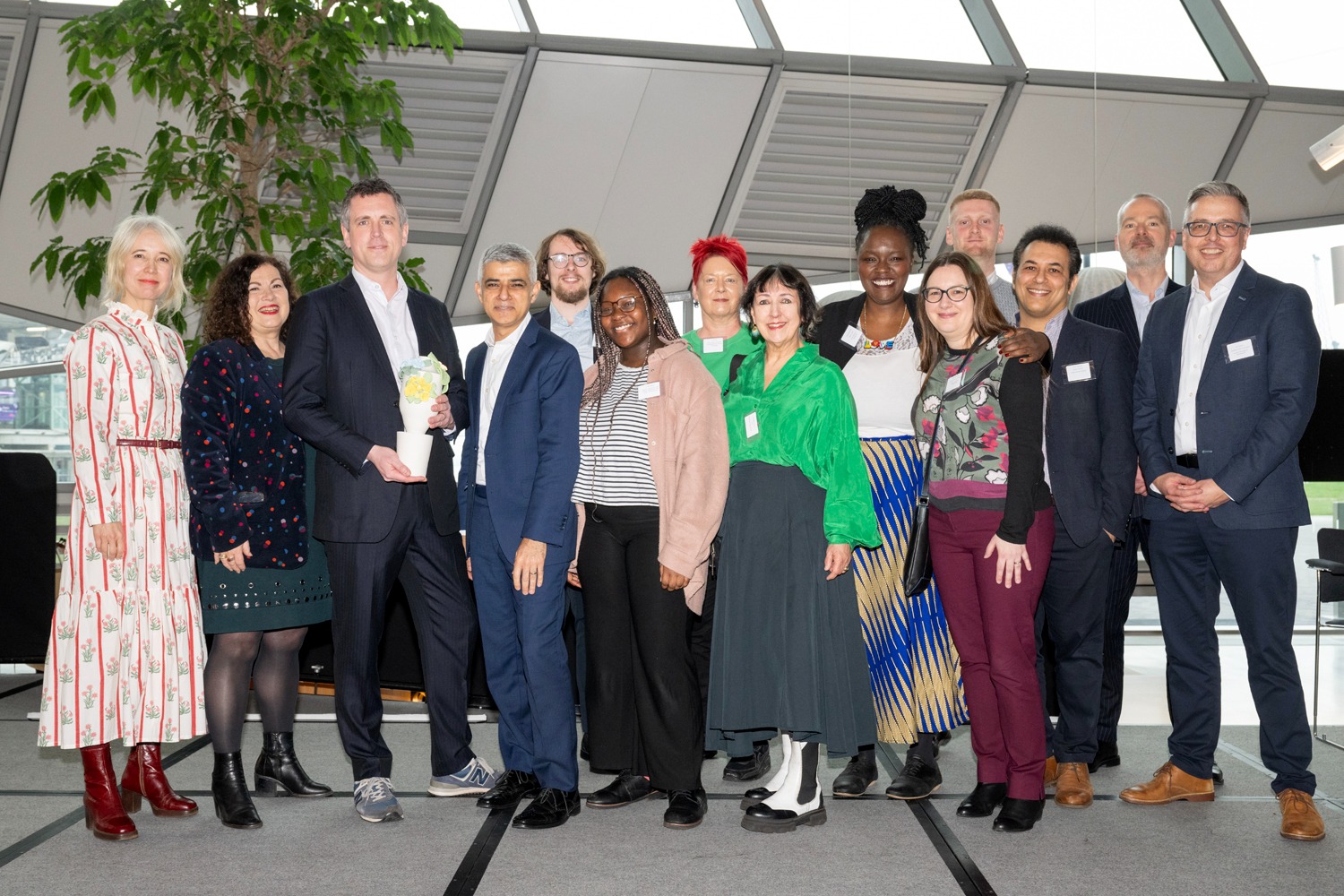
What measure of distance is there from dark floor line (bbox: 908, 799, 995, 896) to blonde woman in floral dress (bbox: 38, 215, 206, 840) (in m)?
2.06

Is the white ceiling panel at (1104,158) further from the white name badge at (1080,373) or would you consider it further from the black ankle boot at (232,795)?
the black ankle boot at (232,795)

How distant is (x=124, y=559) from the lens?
126 inches

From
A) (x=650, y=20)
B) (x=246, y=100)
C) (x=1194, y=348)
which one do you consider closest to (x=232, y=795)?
(x=246, y=100)

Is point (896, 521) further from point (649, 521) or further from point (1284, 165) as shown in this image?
point (1284, 165)

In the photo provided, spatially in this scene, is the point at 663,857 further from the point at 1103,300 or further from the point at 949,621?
the point at 1103,300

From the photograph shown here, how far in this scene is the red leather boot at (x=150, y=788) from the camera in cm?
338

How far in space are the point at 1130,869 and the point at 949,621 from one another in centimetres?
77

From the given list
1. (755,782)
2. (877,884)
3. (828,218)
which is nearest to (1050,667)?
(755,782)

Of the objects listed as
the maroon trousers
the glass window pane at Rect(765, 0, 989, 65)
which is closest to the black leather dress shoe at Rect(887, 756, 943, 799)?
the maroon trousers

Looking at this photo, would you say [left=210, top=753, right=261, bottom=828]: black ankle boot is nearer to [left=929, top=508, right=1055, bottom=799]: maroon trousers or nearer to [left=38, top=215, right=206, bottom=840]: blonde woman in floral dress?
[left=38, top=215, right=206, bottom=840]: blonde woman in floral dress

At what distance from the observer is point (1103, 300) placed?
3.95 meters

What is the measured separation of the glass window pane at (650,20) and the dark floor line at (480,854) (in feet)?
18.0

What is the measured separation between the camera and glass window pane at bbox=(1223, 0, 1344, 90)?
8133 millimetres

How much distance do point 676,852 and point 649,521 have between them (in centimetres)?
87
